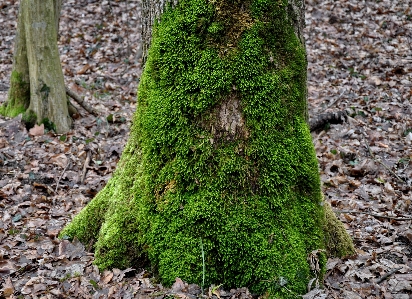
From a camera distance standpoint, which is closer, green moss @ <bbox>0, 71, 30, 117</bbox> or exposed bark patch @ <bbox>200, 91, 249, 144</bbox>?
exposed bark patch @ <bbox>200, 91, 249, 144</bbox>

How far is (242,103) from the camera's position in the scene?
292 centimetres

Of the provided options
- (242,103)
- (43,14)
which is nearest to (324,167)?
(242,103)

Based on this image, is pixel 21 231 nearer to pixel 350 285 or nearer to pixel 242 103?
pixel 242 103

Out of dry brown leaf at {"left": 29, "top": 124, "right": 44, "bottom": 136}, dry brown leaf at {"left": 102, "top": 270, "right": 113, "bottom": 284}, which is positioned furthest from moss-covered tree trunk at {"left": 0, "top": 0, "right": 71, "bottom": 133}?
dry brown leaf at {"left": 102, "top": 270, "right": 113, "bottom": 284}

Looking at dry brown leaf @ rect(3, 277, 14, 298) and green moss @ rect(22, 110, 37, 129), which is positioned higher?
green moss @ rect(22, 110, 37, 129)

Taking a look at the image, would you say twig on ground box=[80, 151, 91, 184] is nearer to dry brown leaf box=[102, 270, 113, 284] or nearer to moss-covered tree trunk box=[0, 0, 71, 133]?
moss-covered tree trunk box=[0, 0, 71, 133]

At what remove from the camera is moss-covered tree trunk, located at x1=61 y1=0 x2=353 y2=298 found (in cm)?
287

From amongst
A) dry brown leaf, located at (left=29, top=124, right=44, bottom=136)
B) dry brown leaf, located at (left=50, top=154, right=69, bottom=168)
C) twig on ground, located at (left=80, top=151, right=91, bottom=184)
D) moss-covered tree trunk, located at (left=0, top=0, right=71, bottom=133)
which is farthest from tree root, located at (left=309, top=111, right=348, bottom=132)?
dry brown leaf, located at (left=29, top=124, right=44, bottom=136)

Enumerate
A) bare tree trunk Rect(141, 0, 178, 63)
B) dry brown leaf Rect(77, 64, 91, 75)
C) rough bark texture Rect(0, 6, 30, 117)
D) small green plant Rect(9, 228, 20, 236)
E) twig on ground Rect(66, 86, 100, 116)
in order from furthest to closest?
dry brown leaf Rect(77, 64, 91, 75)
twig on ground Rect(66, 86, 100, 116)
rough bark texture Rect(0, 6, 30, 117)
small green plant Rect(9, 228, 20, 236)
bare tree trunk Rect(141, 0, 178, 63)

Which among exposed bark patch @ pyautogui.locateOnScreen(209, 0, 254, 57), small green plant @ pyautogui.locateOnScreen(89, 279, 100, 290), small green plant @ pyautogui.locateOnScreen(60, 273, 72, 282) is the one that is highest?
exposed bark patch @ pyautogui.locateOnScreen(209, 0, 254, 57)

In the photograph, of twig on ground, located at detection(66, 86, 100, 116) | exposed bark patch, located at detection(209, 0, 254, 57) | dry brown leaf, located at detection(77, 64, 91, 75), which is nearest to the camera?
exposed bark patch, located at detection(209, 0, 254, 57)

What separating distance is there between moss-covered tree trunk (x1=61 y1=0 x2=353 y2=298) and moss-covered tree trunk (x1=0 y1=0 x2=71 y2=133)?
500cm

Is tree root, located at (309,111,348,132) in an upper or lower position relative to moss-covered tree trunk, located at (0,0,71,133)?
lower

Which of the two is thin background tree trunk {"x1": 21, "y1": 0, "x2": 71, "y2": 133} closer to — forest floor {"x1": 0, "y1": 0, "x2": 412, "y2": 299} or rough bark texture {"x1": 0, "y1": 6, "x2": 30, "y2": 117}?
rough bark texture {"x1": 0, "y1": 6, "x2": 30, "y2": 117}
